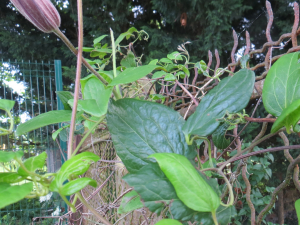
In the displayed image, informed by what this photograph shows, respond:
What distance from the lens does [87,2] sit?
1.99 m

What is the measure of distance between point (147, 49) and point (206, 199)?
1.83 meters

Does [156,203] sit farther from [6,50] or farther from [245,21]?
[6,50]

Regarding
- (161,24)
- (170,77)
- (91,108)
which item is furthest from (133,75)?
(161,24)

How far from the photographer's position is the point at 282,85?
18 cm

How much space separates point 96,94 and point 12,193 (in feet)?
0.37

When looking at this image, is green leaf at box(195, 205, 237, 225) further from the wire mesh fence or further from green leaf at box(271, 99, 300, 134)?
the wire mesh fence

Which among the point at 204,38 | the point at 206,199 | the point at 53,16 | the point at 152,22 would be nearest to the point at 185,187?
the point at 206,199

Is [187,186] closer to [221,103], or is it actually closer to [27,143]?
[221,103]

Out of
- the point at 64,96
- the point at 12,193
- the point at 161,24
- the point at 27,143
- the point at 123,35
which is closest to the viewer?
the point at 12,193

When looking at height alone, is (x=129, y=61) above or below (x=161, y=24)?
Answer: below

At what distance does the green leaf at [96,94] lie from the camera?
0.57ft

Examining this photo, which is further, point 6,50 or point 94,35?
point 6,50

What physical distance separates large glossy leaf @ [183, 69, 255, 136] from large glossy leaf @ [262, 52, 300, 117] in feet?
0.08

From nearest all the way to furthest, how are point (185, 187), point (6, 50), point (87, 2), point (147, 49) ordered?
1. point (185, 187)
2. point (147, 49)
3. point (87, 2)
4. point (6, 50)
